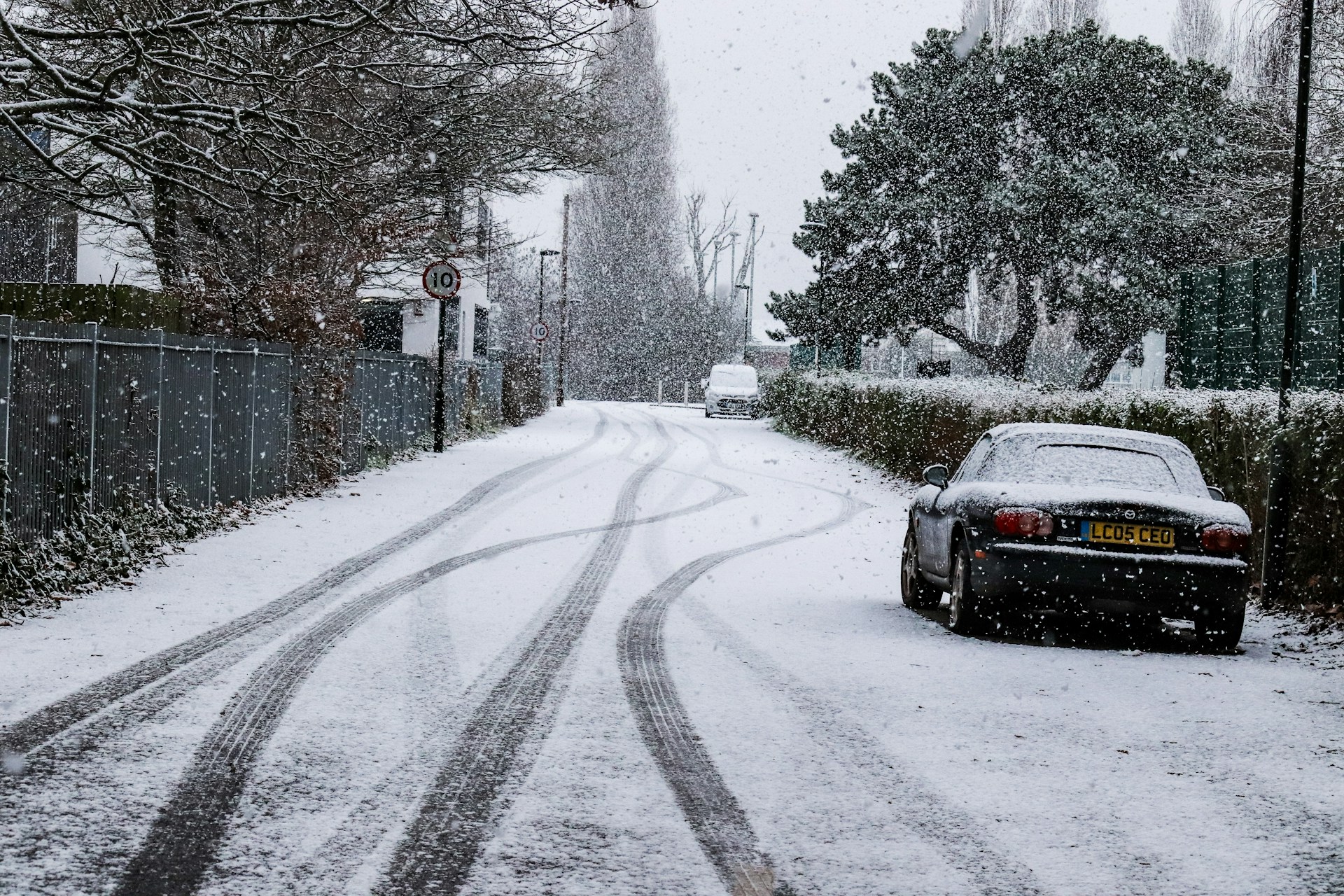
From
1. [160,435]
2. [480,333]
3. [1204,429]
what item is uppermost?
[480,333]

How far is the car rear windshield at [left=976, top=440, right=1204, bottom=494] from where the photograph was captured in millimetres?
9641

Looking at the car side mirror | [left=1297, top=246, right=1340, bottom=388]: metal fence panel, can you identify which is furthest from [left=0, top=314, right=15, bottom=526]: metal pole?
[left=1297, top=246, right=1340, bottom=388]: metal fence panel

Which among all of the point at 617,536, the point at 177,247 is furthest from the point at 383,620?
the point at 177,247

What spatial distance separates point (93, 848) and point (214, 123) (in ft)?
30.0

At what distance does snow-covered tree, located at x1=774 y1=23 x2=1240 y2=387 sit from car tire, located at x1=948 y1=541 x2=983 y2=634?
3241 centimetres

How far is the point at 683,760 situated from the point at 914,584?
17.6 feet

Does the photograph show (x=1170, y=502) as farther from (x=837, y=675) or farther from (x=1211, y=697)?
(x=837, y=675)

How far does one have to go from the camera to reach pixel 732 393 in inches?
2056

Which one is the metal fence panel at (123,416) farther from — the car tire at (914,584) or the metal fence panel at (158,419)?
the car tire at (914,584)

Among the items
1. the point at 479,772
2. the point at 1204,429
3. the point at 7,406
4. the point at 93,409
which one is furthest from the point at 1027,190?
the point at 479,772

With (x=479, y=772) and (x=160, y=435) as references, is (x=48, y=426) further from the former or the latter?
(x=479, y=772)

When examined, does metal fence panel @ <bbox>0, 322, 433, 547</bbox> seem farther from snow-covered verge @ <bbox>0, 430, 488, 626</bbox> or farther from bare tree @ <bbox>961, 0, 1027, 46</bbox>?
bare tree @ <bbox>961, 0, 1027, 46</bbox>

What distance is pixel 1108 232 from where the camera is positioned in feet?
133

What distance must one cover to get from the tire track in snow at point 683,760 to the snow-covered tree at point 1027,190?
108 ft
